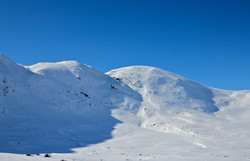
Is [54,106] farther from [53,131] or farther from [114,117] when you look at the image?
[114,117]

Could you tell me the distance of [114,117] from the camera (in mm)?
35219

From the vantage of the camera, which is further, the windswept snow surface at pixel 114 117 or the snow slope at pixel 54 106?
the snow slope at pixel 54 106

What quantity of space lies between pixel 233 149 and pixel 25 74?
34.2 metres

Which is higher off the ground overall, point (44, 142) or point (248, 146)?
point (248, 146)

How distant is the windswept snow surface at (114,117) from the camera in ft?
69.3

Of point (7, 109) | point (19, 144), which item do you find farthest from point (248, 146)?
point (7, 109)

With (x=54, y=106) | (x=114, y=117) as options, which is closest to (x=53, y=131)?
(x=54, y=106)

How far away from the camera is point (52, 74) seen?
45.3m

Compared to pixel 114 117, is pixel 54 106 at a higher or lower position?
lower

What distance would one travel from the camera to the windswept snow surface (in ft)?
69.3

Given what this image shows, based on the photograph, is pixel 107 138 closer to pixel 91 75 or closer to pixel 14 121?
pixel 14 121

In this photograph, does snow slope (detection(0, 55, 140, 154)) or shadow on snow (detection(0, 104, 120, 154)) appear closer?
shadow on snow (detection(0, 104, 120, 154))

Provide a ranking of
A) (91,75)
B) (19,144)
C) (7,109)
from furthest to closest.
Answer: (91,75) < (7,109) < (19,144)

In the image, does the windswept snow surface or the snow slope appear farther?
the snow slope
